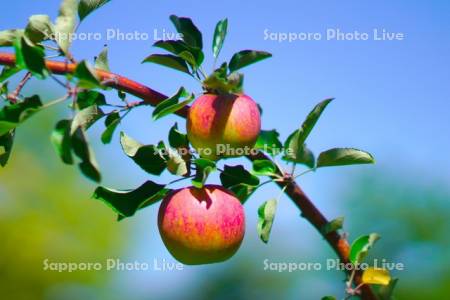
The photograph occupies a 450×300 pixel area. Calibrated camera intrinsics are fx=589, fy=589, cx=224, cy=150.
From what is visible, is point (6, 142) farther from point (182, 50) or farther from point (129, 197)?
point (182, 50)

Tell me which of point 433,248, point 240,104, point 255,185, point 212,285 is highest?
point 240,104

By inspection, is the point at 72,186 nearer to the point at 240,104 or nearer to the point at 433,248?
the point at 433,248

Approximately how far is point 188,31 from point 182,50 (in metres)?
0.06

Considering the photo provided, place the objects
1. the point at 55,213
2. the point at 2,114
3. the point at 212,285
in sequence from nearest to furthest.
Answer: the point at 2,114, the point at 212,285, the point at 55,213

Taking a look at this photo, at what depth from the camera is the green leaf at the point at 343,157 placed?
114 cm

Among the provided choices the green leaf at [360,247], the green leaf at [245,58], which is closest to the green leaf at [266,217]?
the green leaf at [360,247]

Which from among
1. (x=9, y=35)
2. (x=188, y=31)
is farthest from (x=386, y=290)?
(x=9, y=35)

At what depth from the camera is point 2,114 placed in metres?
0.94

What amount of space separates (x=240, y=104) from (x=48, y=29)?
1.22 feet

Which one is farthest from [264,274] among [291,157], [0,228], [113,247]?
[291,157]

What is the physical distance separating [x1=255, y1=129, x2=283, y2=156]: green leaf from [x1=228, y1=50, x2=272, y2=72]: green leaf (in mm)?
153

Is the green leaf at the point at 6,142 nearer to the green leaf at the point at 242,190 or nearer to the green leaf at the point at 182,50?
the green leaf at the point at 182,50

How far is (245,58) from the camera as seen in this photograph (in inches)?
43.4

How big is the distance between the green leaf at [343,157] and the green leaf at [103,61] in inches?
17.8
